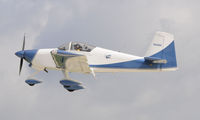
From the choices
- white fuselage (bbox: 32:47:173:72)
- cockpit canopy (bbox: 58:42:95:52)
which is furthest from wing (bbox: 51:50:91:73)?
cockpit canopy (bbox: 58:42:95:52)

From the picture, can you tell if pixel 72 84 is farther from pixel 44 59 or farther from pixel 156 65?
pixel 156 65

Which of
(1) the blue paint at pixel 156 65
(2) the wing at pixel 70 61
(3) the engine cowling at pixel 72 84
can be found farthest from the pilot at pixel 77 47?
(3) the engine cowling at pixel 72 84

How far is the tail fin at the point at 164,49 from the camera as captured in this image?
35.6 m

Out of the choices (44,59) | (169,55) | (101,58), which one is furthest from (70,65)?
(169,55)

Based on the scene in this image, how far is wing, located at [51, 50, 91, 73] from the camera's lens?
3478 centimetres

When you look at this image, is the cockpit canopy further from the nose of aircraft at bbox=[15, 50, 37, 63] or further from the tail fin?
the tail fin

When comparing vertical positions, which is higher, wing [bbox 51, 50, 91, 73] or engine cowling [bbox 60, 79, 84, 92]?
wing [bbox 51, 50, 91, 73]

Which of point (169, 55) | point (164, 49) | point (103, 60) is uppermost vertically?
point (164, 49)

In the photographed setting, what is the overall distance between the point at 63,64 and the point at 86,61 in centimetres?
170

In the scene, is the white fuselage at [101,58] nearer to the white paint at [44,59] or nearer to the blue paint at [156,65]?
the white paint at [44,59]

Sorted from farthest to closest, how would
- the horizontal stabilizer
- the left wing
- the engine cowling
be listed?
the engine cowling, the horizontal stabilizer, the left wing

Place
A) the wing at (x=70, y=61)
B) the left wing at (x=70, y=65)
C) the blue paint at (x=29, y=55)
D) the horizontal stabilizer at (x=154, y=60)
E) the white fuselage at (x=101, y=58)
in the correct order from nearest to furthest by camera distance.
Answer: the wing at (x=70, y=61)
the left wing at (x=70, y=65)
the horizontal stabilizer at (x=154, y=60)
the white fuselage at (x=101, y=58)
the blue paint at (x=29, y=55)

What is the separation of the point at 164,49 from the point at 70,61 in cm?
553

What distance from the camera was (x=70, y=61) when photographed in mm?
35188
